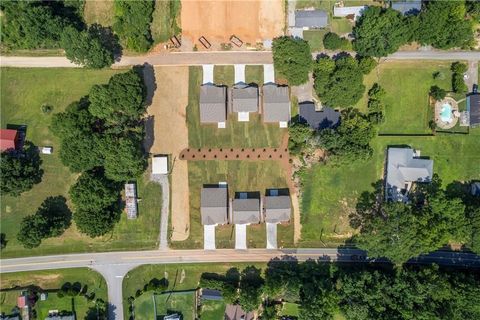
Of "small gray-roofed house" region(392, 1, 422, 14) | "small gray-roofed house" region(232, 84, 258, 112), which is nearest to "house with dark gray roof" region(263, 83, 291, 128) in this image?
"small gray-roofed house" region(232, 84, 258, 112)

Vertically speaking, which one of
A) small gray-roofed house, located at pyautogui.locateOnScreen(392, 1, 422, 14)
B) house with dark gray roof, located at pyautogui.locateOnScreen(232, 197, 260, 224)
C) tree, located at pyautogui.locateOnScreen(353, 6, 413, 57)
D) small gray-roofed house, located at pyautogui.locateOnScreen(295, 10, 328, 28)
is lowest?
house with dark gray roof, located at pyautogui.locateOnScreen(232, 197, 260, 224)

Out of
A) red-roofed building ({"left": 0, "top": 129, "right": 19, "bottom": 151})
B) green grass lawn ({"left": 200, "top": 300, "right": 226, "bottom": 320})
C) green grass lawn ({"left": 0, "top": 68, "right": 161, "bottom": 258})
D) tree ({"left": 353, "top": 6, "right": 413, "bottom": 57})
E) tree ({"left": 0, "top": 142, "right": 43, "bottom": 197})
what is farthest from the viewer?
green grass lawn ({"left": 200, "top": 300, "right": 226, "bottom": 320})

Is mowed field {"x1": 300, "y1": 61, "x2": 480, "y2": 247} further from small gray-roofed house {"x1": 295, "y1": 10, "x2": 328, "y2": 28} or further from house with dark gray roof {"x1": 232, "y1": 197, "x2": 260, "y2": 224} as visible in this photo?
small gray-roofed house {"x1": 295, "y1": 10, "x2": 328, "y2": 28}

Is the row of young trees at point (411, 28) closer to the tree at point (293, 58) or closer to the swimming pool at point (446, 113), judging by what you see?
the tree at point (293, 58)

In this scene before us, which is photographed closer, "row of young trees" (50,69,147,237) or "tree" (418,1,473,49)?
"row of young trees" (50,69,147,237)

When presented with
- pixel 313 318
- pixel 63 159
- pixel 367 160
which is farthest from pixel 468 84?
pixel 63 159

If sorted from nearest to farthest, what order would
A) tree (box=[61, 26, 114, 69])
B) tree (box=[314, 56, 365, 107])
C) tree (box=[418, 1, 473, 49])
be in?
tree (box=[61, 26, 114, 69])
tree (box=[418, 1, 473, 49])
tree (box=[314, 56, 365, 107])

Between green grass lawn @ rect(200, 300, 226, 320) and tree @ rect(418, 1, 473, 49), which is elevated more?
tree @ rect(418, 1, 473, 49)

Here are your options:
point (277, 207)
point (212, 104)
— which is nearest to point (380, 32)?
point (212, 104)
